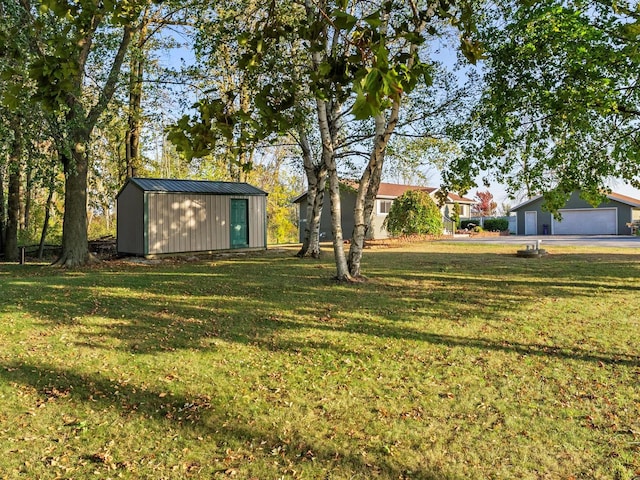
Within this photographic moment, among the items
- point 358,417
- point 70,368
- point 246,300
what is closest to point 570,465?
point 358,417

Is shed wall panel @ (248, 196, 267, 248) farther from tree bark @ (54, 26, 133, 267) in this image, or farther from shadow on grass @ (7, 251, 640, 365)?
tree bark @ (54, 26, 133, 267)

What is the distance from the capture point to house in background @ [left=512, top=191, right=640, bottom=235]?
33.2m

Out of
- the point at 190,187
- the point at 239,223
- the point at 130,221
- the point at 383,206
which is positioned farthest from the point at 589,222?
the point at 130,221

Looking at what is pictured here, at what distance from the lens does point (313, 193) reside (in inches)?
638

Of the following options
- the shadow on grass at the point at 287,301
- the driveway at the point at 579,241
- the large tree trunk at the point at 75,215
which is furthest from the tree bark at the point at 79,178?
the driveway at the point at 579,241

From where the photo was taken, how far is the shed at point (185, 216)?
15.0 m

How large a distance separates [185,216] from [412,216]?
13.8m

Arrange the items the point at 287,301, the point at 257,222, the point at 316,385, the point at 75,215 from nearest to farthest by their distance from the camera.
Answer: the point at 316,385, the point at 287,301, the point at 75,215, the point at 257,222

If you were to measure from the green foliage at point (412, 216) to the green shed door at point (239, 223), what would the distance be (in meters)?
11.0

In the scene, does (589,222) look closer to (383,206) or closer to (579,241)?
(579,241)

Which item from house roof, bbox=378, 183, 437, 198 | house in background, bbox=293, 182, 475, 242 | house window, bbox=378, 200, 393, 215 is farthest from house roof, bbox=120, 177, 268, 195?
house window, bbox=378, 200, 393, 215

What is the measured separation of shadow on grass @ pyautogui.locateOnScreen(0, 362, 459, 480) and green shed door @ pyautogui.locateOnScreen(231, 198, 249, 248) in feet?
42.3

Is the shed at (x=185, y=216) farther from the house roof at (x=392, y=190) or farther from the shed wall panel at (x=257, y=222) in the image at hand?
the house roof at (x=392, y=190)

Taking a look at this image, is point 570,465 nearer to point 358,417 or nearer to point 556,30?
point 358,417
